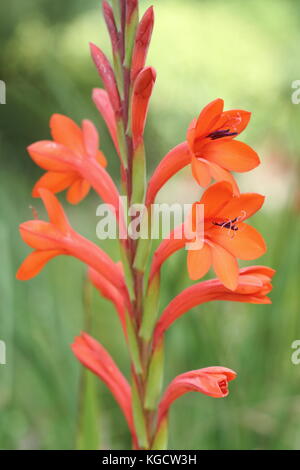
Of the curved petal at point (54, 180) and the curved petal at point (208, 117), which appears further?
the curved petal at point (54, 180)

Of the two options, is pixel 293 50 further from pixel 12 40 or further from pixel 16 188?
pixel 16 188

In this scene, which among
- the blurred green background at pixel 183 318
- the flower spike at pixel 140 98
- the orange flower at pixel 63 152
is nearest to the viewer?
the flower spike at pixel 140 98

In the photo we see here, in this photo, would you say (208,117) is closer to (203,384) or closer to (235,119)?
(235,119)

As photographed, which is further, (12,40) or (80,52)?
(80,52)

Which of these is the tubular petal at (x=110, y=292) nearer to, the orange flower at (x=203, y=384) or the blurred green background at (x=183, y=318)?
the orange flower at (x=203, y=384)

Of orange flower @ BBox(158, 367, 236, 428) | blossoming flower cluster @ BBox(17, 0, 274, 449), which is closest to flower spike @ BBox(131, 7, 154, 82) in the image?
blossoming flower cluster @ BBox(17, 0, 274, 449)

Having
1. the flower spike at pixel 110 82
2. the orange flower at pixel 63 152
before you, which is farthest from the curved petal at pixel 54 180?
the flower spike at pixel 110 82
